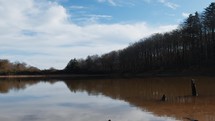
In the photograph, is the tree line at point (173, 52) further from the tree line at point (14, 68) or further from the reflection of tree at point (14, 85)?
the reflection of tree at point (14, 85)

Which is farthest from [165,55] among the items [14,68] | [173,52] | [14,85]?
[14,68]

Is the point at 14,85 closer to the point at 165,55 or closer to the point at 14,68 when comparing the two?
the point at 165,55

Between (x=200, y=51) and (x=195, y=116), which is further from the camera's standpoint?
(x=200, y=51)

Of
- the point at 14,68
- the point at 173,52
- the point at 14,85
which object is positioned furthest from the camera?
the point at 14,68

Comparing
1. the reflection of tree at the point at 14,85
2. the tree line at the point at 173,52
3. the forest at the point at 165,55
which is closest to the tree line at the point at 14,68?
the forest at the point at 165,55

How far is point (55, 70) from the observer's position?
155 m

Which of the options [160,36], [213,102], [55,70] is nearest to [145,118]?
[213,102]

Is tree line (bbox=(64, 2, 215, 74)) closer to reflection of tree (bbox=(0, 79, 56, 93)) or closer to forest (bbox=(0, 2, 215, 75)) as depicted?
forest (bbox=(0, 2, 215, 75))

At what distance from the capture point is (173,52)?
10106 cm

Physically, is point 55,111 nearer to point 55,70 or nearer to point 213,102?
point 213,102

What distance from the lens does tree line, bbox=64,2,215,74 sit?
8481 centimetres

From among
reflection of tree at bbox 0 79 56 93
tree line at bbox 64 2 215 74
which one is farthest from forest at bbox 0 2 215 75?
reflection of tree at bbox 0 79 56 93

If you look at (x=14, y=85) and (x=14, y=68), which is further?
(x=14, y=68)

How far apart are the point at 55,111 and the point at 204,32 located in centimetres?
7055
